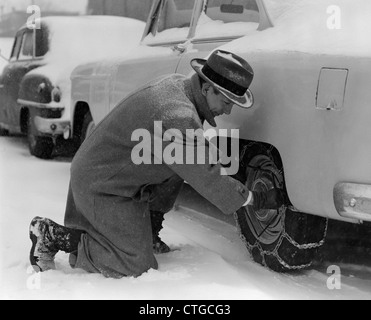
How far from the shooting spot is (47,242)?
332 centimetres

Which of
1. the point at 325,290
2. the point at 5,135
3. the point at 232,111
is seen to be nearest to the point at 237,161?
the point at 232,111

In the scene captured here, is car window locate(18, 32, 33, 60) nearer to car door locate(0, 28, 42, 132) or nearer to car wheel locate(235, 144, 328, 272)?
car door locate(0, 28, 42, 132)

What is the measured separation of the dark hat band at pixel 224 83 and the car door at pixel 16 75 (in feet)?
18.8

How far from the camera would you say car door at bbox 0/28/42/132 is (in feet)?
28.5

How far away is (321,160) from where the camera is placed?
2875mm

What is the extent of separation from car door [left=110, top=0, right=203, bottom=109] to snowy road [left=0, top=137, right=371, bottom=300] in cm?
106

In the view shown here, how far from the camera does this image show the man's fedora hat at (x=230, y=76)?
10.1 feet

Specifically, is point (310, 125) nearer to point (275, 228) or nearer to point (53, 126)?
point (275, 228)

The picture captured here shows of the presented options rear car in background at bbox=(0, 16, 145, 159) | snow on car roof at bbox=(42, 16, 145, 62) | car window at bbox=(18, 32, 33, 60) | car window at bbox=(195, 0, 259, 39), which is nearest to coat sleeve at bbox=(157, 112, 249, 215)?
car window at bbox=(195, 0, 259, 39)

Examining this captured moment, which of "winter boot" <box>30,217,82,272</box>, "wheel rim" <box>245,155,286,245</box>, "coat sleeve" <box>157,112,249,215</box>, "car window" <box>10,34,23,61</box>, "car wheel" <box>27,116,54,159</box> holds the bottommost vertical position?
"car wheel" <box>27,116,54,159</box>

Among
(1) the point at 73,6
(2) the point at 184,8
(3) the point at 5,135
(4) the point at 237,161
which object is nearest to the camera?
(4) the point at 237,161

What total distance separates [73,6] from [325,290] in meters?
16.2

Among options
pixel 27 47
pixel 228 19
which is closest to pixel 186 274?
pixel 228 19
